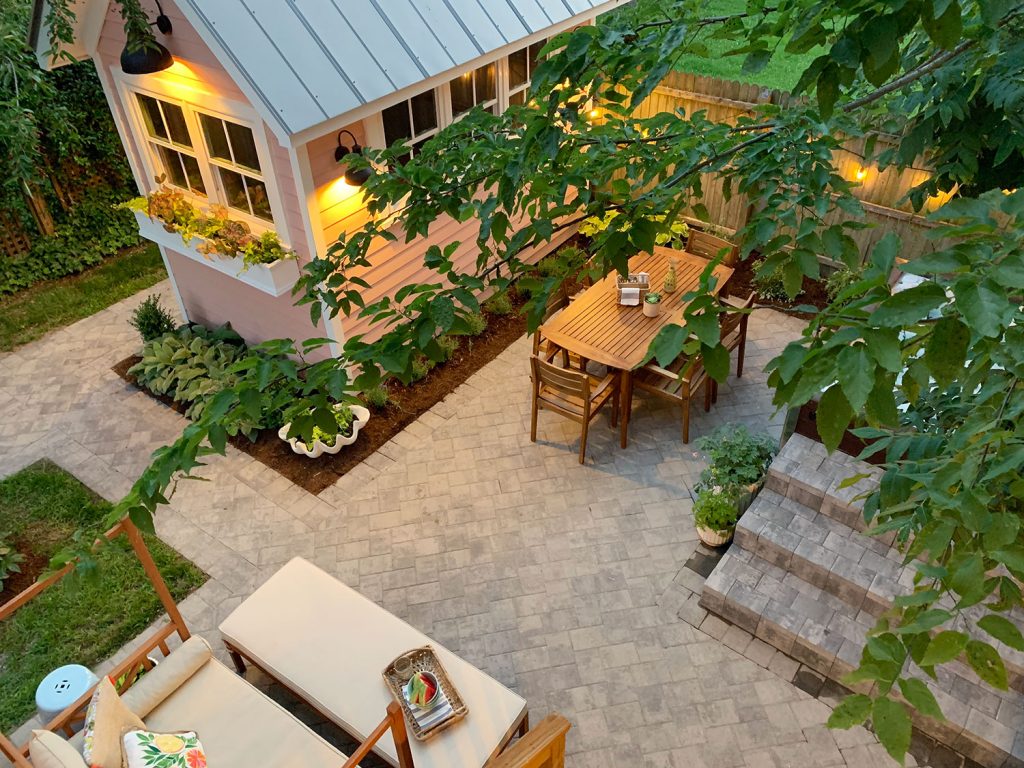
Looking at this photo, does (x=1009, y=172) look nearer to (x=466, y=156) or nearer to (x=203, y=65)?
Result: (x=466, y=156)

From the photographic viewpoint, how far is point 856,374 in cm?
151

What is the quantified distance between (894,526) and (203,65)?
20.0ft

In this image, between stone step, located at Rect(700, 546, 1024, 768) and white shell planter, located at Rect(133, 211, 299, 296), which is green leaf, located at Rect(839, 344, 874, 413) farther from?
white shell planter, located at Rect(133, 211, 299, 296)

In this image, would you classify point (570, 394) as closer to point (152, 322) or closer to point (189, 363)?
point (189, 363)

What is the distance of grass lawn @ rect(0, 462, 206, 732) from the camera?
5324 millimetres

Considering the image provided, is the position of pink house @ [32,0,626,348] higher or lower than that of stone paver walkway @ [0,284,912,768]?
higher

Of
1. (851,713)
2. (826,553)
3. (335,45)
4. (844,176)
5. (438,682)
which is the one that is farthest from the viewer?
(844,176)

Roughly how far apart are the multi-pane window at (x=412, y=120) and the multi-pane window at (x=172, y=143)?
1.80 meters

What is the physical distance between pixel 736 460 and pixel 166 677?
4207 mm

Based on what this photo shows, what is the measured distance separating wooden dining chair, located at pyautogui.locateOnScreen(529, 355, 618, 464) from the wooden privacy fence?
2864 millimetres

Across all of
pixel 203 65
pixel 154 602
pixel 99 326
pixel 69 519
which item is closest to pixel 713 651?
pixel 154 602

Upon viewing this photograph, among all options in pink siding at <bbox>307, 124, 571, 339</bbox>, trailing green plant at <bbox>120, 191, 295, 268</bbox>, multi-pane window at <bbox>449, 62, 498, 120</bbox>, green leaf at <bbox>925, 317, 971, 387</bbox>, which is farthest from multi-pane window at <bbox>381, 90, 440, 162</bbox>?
green leaf at <bbox>925, 317, 971, 387</bbox>

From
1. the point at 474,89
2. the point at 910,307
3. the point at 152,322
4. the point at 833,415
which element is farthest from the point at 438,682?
the point at 474,89

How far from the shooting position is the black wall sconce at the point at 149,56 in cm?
584
